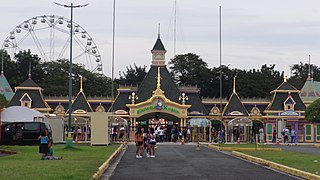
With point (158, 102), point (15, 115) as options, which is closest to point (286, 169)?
point (15, 115)

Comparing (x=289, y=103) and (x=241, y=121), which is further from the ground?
(x=289, y=103)

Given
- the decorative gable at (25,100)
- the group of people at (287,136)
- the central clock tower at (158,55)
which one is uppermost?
the central clock tower at (158,55)

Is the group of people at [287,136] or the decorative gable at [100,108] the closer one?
the group of people at [287,136]

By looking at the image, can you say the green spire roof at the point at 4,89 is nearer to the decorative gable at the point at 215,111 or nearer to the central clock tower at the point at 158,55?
the central clock tower at the point at 158,55

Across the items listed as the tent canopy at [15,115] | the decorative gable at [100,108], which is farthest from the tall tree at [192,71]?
the tent canopy at [15,115]

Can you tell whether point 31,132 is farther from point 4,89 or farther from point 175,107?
point 4,89

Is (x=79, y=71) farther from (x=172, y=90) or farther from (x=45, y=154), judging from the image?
(x=45, y=154)

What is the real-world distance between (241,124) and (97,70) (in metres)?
57.8

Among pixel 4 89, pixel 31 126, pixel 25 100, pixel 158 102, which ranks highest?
pixel 4 89

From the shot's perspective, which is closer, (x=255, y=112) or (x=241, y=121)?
(x=241, y=121)

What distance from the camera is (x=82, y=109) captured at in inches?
2985

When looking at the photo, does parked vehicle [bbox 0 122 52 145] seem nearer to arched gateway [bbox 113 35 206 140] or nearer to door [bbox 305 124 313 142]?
arched gateway [bbox 113 35 206 140]

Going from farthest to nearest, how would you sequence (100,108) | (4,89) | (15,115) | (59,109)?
(4,89) → (100,108) → (59,109) → (15,115)

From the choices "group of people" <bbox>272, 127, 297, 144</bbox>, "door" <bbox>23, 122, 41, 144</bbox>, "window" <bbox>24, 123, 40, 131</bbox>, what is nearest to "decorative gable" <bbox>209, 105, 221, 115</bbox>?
"group of people" <bbox>272, 127, 297, 144</bbox>
